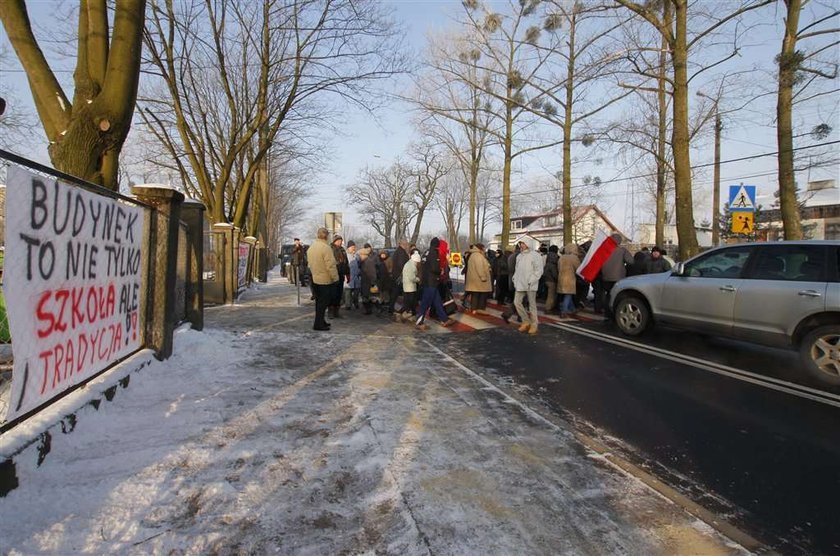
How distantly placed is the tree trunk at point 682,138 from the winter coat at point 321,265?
8.98 meters

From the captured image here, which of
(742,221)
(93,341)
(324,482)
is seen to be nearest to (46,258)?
(93,341)

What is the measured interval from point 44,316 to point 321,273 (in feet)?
19.3

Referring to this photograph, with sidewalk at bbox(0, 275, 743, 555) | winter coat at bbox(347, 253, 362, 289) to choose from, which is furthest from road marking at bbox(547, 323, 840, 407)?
winter coat at bbox(347, 253, 362, 289)

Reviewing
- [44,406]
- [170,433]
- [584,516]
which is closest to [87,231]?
[44,406]

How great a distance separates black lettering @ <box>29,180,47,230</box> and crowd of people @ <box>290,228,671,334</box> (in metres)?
5.93

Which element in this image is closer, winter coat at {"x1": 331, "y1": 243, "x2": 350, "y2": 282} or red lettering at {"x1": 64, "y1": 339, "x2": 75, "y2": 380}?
red lettering at {"x1": 64, "y1": 339, "x2": 75, "y2": 380}

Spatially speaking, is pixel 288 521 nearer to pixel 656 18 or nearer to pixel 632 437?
pixel 632 437

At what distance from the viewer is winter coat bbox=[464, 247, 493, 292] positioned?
11281 mm

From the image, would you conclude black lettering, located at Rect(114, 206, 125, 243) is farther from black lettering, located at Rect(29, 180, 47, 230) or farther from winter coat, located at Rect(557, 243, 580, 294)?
winter coat, located at Rect(557, 243, 580, 294)

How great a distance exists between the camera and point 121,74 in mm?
5988

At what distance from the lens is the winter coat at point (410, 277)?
9.89 m

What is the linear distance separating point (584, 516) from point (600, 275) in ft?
29.3

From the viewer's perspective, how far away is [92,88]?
603cm

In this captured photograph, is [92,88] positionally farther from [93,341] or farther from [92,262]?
[93,341]
